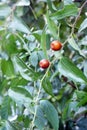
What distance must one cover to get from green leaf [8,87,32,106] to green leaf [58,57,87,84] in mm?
96

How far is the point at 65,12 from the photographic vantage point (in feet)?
2.82

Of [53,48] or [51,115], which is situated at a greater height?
[53,48]

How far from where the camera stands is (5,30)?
0.92 metres

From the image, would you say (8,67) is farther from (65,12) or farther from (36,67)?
(65,12)

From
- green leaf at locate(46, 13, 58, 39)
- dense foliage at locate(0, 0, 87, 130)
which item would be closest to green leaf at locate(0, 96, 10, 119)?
dense foliage at locate(0, 0, 87, 130)

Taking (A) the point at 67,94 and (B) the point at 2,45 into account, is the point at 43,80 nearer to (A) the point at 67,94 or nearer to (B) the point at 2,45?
(B) the point at 2,45

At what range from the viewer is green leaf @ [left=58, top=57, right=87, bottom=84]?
786 millimetres

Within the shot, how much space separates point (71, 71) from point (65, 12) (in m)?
0.15

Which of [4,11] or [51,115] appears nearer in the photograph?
[51,115]

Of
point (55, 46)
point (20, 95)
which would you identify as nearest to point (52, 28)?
point (55, 46)

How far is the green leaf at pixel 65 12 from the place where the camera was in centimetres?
85

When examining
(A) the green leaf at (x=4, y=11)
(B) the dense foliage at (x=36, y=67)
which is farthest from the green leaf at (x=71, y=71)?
(A) the green leaf at (x=4, y=11)

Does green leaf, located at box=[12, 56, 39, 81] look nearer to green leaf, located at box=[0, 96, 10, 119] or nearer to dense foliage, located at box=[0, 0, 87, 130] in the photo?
dense foliage, located at box=[0, 0, 87, 130]

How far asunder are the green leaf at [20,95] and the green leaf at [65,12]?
18 centimetres
